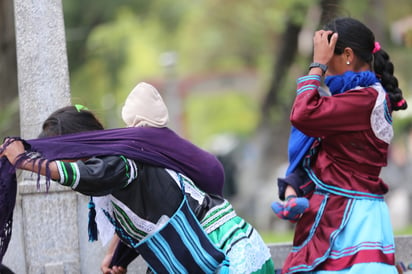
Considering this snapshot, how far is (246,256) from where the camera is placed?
4.29 metres

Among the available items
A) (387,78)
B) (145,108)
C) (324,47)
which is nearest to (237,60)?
(387,78)

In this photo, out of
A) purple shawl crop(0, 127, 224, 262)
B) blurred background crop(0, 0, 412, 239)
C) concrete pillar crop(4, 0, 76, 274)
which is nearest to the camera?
purple shawl crop(0, 127, 224, 262)

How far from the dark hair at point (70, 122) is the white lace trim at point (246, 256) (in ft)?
3.20

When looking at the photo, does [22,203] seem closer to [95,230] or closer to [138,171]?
[95,230]

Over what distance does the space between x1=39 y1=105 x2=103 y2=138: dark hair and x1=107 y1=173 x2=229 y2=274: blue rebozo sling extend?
68 cm

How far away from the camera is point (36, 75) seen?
5922mm

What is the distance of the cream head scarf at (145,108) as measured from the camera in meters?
4.34

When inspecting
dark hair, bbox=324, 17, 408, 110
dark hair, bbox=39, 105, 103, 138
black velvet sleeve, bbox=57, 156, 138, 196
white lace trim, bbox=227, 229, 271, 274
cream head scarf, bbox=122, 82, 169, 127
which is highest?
dark hair, bbox=324, 17, 408, 110

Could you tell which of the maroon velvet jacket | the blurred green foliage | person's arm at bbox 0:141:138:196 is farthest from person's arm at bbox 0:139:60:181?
the blurred green foliage

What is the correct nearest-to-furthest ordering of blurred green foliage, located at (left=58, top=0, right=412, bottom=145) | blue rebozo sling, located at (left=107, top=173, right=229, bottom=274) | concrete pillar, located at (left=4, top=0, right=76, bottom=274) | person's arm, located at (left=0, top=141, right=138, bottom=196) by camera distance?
person's arm, located at (left=0, top=141, right=138, bottom=196)
blue rebozo sling, located at (left=107, top=173, right=229, bottom=274)
concrete pillar, located at (left=4, top=0, right=76, bottom=274)
blurred green foliage, located at (left=58, top=0, right=412, bottom=145)

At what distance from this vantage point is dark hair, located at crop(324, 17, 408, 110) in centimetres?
452

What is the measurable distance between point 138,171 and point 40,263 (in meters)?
1.69

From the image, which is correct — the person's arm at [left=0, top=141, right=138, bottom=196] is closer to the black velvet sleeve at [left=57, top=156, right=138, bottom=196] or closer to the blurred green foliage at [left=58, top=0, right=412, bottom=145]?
the black velvet sleeve at [left=57, top=156, right=138, bottom=196]

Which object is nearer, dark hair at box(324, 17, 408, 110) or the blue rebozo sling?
the blue rebozo sling
